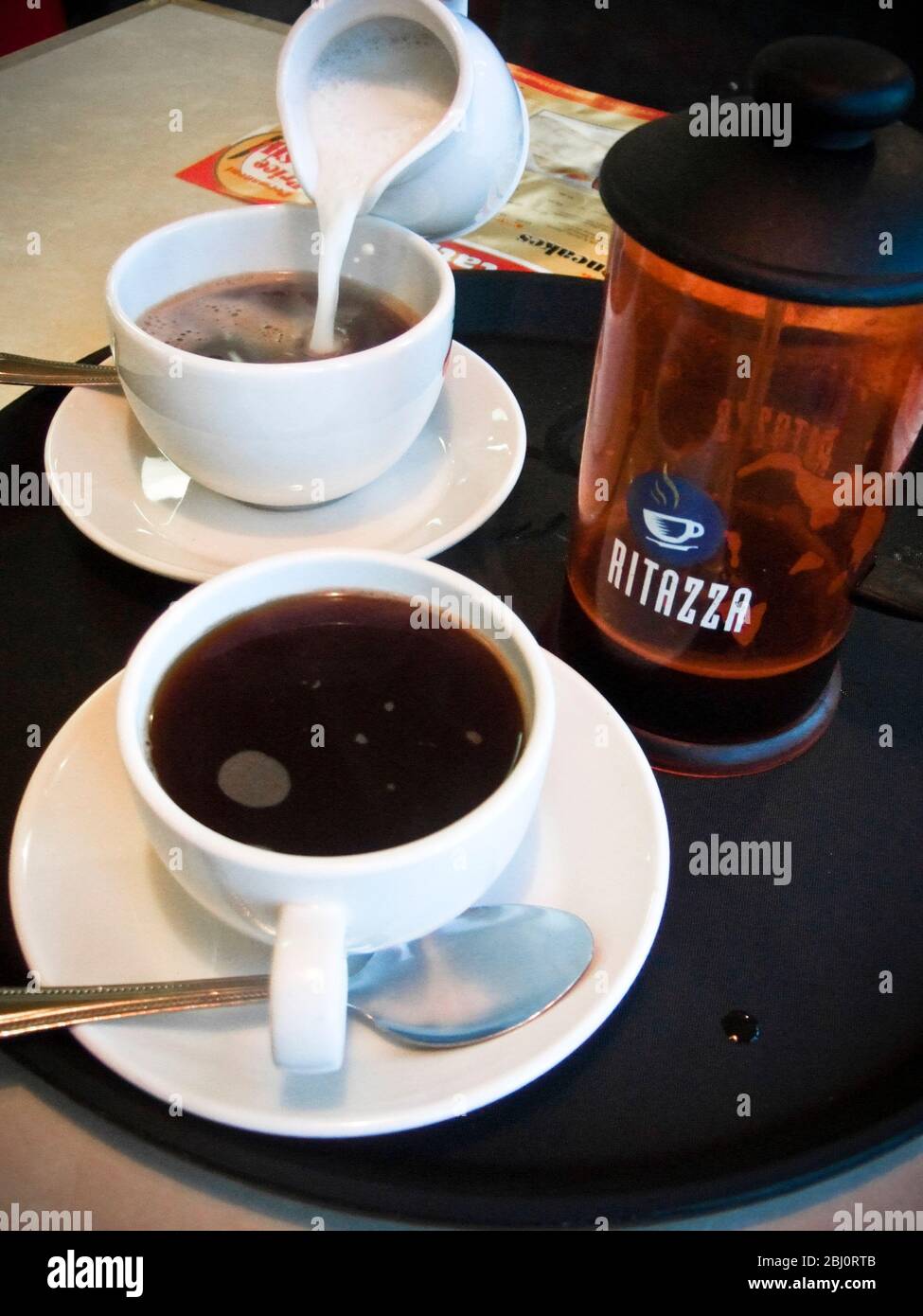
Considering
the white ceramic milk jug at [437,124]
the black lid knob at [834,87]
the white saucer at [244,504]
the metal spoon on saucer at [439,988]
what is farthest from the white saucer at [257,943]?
the white ceramic milk jug at [437,124]

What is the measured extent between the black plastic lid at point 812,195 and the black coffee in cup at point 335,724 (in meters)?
0.22

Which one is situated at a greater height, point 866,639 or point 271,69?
point 271,69

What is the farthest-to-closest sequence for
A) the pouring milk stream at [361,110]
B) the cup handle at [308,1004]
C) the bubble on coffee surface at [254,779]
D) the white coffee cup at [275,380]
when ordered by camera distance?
the pouring milk stream at [361,110] → the white coffee cup at [275,380] → the bubble on coffee surface at [254,779] → the cup handle at [308,1004]

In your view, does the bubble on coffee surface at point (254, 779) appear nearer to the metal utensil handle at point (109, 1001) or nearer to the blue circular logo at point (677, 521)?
the metal utensil handle at point (109, 1001)

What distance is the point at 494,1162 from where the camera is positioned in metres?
0.45

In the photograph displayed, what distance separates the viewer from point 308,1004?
0.39 m

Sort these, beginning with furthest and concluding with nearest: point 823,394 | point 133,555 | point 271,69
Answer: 1. point 271,69
2. point 133,555
3. point 823,394

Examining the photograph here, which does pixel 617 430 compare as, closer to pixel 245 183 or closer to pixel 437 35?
pixel 437 35

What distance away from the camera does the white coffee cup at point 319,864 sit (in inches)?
15.6

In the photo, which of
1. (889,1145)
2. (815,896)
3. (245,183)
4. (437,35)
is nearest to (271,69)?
(245,183)

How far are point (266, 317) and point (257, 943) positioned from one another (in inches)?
20.1

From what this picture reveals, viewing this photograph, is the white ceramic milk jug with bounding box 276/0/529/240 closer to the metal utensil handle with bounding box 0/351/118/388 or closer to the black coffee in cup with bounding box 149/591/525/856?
the metal utensil handle with bounding box 0/351/118/388

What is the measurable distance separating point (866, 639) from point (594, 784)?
0.27m

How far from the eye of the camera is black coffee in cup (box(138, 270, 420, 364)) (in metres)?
0.78
